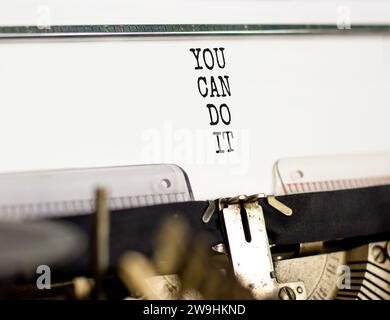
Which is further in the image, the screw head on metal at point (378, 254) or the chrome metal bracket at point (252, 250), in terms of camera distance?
the screw head on metal at point (378, 254)

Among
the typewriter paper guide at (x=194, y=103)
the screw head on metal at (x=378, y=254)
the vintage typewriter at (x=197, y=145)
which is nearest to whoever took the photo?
the vintage typewriter at (x=197, y=145)

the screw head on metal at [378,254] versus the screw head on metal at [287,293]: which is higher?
the screw head on metal at [378,254]

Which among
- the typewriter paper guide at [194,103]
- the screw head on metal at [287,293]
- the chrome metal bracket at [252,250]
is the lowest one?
the screw head on metal at [287,293]

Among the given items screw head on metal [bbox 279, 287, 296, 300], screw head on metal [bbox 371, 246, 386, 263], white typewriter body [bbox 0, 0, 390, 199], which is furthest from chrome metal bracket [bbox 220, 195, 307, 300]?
screw head on metal [bbox 371, 246, 386, 263]

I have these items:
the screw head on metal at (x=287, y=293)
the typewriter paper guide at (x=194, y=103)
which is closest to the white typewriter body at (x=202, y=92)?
the typewriter paper guide at (x=194, y=103)

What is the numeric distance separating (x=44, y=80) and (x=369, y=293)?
85 centimetres

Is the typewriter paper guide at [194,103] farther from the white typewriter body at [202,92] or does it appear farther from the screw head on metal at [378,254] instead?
the screw head on metal at [378,254]

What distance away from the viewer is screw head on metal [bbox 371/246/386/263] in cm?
194

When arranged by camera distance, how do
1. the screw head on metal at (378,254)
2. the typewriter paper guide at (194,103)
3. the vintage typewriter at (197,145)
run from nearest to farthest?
the vintage typewriter at (197,145)
the typewriter paper guide at (194,103)
the screw head on metal at (378,254)

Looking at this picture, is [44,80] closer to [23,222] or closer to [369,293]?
[23,222]

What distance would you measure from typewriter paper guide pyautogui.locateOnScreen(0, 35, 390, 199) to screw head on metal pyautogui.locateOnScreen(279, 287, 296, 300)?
A: 0.81ft

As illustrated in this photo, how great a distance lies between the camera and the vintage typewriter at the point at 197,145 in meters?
1.66

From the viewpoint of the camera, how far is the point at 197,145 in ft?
6.15
